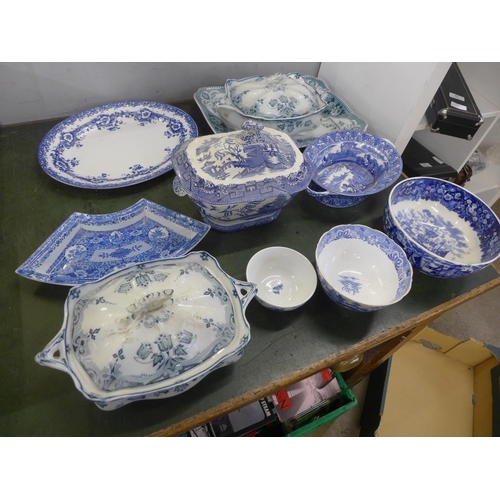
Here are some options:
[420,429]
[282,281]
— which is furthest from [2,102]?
[420,429]

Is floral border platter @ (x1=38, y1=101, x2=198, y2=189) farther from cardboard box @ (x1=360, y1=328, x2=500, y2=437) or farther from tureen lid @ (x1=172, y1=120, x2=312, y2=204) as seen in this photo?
cardboard box @ (x1=360, y1=328, x2=500, y2=437)

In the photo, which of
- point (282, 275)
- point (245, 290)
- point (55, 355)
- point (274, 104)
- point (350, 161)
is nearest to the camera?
point (55, 355)

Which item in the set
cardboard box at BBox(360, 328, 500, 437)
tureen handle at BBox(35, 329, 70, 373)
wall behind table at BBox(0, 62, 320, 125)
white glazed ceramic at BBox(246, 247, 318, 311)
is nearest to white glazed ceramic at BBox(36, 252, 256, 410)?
tureen handle at BBox(35, 329, 70, 373)

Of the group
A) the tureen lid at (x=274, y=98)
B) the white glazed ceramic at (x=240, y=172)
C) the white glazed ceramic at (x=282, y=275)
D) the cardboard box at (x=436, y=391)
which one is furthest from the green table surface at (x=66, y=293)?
the cardboard box at (x=436, y=391)

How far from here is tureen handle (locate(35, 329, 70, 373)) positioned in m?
0.55

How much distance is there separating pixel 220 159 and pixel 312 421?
0.91m

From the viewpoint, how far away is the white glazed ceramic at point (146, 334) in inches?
22.3

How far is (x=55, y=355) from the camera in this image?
59 cm

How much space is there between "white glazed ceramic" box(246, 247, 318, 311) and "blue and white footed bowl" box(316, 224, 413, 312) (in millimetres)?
47

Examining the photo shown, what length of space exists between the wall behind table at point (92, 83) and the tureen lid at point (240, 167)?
522mm

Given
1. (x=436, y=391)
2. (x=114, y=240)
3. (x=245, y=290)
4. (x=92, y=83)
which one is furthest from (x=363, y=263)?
(x=92, y=83)

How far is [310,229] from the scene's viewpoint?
0.96m

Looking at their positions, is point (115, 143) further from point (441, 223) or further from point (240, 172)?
point (441, 223)

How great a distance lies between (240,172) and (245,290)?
0.91 feet
